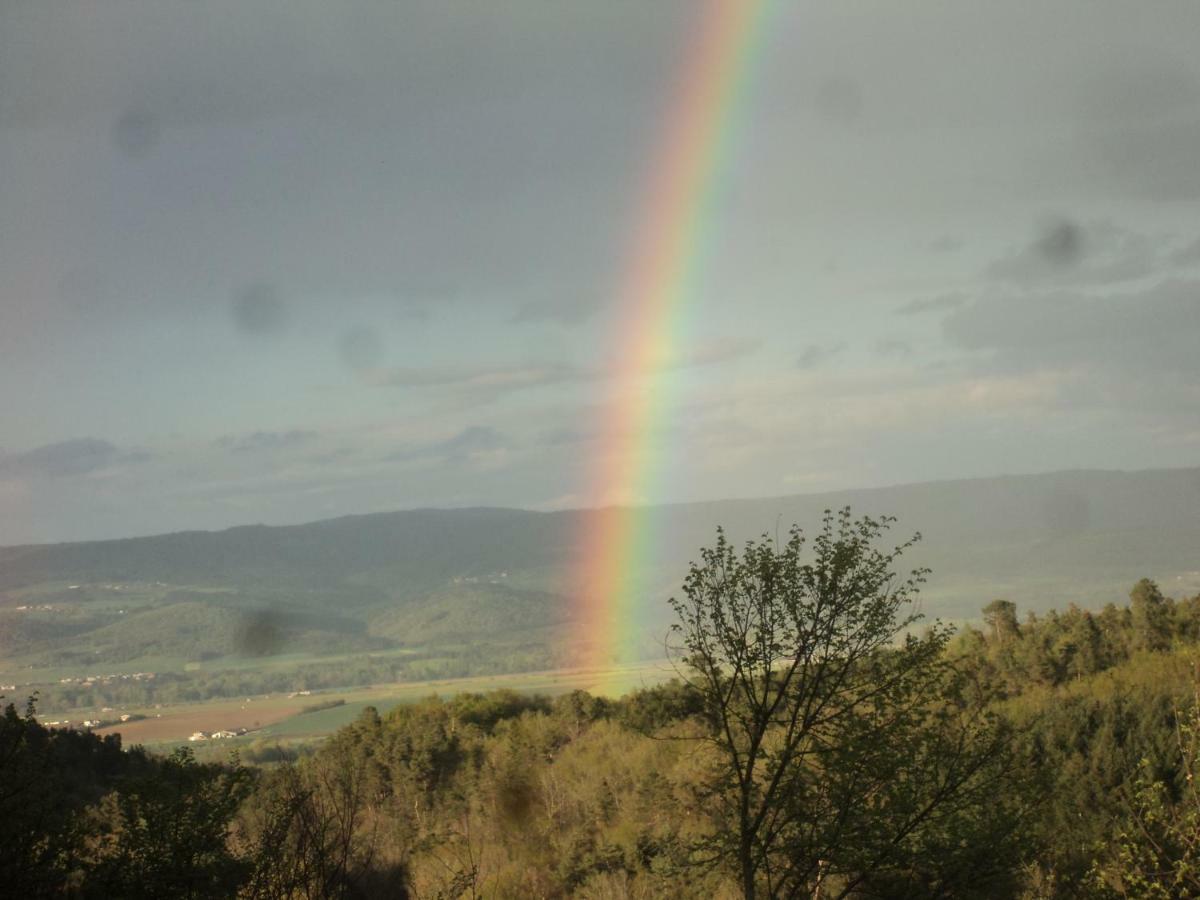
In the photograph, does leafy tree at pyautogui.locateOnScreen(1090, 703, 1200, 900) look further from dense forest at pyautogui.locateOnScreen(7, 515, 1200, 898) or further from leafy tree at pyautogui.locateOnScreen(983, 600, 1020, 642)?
leafy tree at pyautogui.locateOnScreen(983, 600, 1020, 642)

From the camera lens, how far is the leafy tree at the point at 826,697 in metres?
15.9

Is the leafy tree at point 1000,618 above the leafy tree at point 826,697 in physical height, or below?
below

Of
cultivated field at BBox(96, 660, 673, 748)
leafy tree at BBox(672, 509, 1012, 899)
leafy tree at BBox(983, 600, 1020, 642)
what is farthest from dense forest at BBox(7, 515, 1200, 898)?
cultivated field at BBox(96, 660, 673, 748)

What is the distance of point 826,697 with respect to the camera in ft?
52.1

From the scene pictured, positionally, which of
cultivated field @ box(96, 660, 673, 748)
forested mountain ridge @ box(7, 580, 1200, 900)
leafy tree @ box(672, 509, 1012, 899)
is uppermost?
leafy tree @ box(672, 509, 1012, 899)

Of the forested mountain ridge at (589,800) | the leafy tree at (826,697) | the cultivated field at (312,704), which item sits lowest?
the cultivated field at (312,704)

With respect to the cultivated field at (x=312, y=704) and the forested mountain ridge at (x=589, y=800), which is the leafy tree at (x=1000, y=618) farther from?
the cultivated field at (x=312, y=704)

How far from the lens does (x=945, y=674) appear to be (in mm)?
17641

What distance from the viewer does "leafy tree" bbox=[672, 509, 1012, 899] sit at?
15.9 m

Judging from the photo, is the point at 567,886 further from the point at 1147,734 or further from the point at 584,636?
the point at 584,636

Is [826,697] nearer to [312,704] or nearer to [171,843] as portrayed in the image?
[171,843]

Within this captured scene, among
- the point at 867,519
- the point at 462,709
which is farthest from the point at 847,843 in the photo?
the point at 462,709

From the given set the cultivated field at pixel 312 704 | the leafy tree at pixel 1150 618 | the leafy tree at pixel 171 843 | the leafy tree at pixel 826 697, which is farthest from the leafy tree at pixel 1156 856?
the cultivated field at pixel 312 704

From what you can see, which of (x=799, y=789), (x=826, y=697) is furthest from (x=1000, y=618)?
(x=826, y=697)
